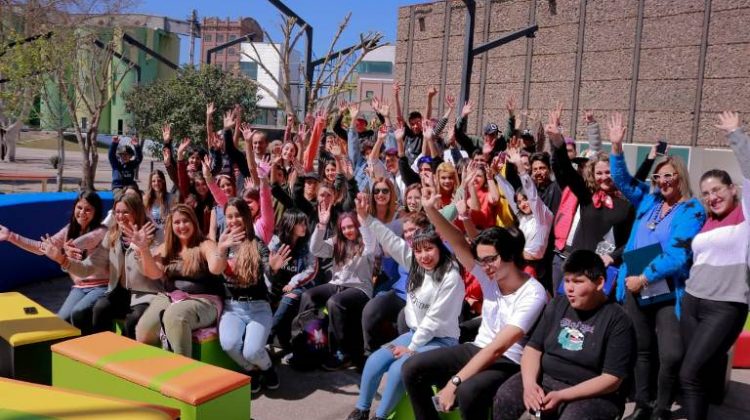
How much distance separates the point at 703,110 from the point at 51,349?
26677 mm

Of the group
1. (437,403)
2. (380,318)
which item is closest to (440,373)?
(437,403)

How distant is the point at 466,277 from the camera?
205 inches

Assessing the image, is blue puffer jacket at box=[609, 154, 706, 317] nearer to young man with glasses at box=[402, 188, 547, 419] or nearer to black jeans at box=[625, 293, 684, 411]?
black jeans at box=[625, 293, 684, 411]

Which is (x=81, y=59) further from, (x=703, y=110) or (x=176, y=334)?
(x=703, y=110)

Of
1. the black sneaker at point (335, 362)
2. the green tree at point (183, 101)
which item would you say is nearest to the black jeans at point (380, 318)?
the black sneaker at point (335, 362)

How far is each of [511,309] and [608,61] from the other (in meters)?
27.9

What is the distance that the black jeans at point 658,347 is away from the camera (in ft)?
13.7

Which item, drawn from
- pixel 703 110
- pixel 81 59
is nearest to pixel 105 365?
pixel 81 59

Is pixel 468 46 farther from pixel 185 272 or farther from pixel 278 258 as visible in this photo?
pixel 185 272

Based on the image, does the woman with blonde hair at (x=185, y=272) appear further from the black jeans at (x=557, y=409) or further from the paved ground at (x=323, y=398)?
the black jeans at (x=557, y=409)

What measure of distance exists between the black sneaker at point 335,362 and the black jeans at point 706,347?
2.71 m

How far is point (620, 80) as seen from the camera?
28.6 m

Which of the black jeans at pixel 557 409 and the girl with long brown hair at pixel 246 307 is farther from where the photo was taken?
the girl with long brown hair at pixel 246 307

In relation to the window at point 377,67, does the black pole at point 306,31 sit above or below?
below
